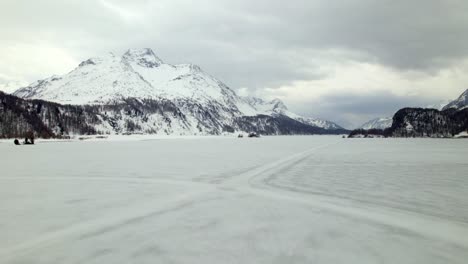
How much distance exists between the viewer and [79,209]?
10.7 meters

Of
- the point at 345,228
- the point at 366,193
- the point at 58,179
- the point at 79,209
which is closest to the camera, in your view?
the point at 345,228

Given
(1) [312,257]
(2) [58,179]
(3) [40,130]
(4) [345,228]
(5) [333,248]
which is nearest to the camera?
(1) [312,257]

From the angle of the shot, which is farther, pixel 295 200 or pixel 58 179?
pixel 58 179

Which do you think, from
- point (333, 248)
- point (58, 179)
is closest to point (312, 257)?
point (333, 248)

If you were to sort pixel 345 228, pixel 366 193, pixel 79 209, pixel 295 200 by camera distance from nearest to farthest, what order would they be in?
pixel 345 228 → pixel 79 209 → pixel 295 200 → pixel 366 193

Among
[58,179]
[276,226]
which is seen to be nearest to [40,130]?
[58,179]

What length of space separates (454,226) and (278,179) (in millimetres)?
9684

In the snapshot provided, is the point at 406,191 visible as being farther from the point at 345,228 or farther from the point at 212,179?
the point at 212,179

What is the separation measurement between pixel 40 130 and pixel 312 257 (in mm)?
220853

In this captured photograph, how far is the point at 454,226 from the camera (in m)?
8.76

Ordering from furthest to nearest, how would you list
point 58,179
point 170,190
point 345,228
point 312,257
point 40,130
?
1. point 40,130
2. point 58,179
3. point 170,190
4. point 345,228
5. point 312,257

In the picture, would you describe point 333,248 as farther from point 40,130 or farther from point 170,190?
point 40,130

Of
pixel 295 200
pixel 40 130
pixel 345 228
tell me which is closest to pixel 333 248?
pixel 345 228

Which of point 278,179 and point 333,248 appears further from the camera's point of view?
point 278,179
